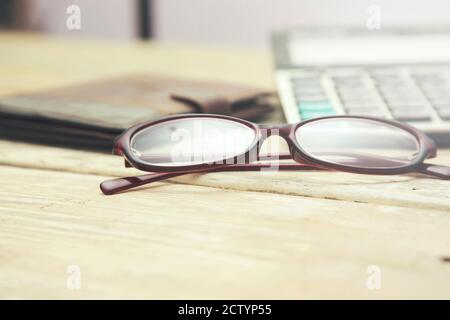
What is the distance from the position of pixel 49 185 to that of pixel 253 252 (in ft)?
0.59

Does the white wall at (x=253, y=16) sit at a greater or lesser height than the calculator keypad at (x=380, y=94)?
greater

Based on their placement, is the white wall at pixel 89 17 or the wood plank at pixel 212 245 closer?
the wood plank at pixel 212 245

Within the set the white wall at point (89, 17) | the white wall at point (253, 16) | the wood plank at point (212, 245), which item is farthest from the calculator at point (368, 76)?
the white wall at point (89, 17)

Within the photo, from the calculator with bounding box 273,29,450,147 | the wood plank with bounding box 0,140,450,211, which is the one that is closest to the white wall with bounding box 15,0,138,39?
the calculator with bounding box 273,29,450,147

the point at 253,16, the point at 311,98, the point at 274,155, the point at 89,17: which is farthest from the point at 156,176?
the point at 89,17

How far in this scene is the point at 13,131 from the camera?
0.58 meters

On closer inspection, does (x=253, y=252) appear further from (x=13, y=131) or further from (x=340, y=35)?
(x=340, y=35)

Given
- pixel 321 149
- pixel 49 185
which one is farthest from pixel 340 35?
pixel 49 185

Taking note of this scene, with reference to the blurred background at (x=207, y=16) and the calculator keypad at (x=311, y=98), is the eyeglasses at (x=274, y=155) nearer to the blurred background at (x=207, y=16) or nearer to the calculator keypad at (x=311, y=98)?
the calculator keypad at (x=311, y=98)

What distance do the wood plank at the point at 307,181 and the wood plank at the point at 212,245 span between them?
0.5 inches

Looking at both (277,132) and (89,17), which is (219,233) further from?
(89,17)

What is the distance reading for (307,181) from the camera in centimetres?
45

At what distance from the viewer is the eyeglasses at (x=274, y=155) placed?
1.47 ft

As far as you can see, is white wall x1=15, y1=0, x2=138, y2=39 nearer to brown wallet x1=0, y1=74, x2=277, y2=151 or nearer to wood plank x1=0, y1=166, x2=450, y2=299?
brown wallet x1=0, y1=74, x2=277, y2=151
